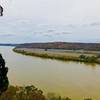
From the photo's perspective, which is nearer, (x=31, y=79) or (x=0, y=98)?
(x=0, y=98)

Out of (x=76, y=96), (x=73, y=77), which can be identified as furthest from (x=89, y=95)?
(x=73, y=77)

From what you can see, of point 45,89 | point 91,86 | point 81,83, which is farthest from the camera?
point 81,83

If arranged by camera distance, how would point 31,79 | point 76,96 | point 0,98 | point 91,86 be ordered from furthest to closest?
point 31,79 < point 91,86 < point 76,96 < point 0,98

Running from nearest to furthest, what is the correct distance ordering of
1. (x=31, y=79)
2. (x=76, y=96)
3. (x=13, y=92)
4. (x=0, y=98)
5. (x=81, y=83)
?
(x=0, y=98), (x=13, y=92), (x=76, y=96), (x=81, y=83), (x=31, y=79)

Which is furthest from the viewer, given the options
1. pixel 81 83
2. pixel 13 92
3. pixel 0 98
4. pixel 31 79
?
pixel 31 79

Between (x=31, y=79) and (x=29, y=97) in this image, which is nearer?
(x=29, y=97)

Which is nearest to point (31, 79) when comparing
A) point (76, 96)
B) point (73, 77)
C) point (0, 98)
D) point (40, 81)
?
point (40, 81)

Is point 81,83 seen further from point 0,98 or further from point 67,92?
point 0,98

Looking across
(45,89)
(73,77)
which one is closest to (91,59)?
(73,77)

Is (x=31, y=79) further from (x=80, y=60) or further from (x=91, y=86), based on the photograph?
(x=80, y=60)
